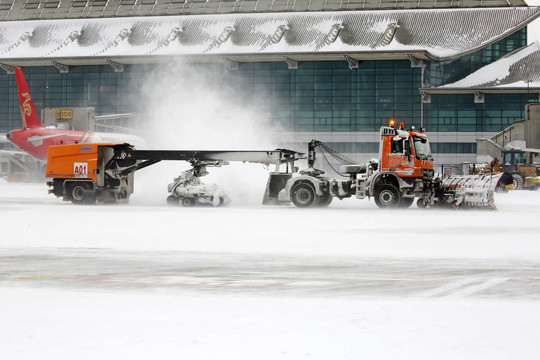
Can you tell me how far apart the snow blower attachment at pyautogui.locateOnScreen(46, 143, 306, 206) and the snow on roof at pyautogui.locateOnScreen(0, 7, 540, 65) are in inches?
2321

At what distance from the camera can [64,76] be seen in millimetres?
104500

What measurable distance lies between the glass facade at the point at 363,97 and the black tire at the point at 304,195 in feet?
203

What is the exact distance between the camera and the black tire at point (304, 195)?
3359 cm

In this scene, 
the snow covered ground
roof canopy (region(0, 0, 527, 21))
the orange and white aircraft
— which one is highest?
roof canopy (region(0, 0, 527, 21))

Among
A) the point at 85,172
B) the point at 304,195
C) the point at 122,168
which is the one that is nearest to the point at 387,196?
the point at 304,195

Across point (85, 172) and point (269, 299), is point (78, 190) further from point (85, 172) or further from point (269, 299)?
point (269, 299)

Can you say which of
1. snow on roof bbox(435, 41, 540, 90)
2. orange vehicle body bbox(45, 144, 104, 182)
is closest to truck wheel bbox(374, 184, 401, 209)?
orange vehicle body bbox(45, 144, 104, 182)

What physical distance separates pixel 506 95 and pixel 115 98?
157 ft

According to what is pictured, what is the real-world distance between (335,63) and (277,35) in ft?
26.8

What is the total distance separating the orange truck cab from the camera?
36.4 metres

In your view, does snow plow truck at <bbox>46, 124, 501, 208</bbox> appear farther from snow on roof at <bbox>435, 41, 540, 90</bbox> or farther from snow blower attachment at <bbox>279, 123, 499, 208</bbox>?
snow on roof at <bbox>435, 41, 540, 90</bbox>

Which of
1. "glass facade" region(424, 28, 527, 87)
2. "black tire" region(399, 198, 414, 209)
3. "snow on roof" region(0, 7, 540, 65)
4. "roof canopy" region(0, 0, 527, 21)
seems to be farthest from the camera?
"roof canopy" region(0, 0, 527, 21)

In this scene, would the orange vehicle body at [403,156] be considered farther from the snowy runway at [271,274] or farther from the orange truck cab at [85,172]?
the snowy runway at [271,274]

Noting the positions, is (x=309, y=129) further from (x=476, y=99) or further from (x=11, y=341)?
(x=11, y=341)
